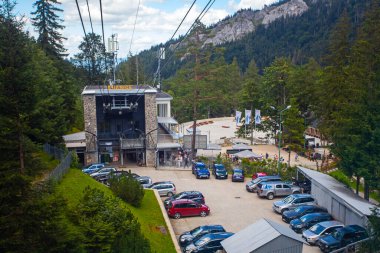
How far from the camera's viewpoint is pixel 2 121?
10977 mm

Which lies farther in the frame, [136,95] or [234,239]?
[136,95]

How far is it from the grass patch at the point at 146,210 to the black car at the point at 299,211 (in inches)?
289

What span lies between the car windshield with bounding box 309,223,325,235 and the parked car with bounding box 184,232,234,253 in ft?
16.2

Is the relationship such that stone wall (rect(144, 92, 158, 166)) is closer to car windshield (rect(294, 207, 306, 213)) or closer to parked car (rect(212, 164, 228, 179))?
parked car (rect(212, 164, 228, 179))

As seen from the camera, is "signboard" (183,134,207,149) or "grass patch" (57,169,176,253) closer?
"grass patch" (57,169,176,253)

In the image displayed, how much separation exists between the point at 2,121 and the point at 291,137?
31.9 metres

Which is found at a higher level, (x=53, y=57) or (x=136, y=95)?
(x=53, y=57)

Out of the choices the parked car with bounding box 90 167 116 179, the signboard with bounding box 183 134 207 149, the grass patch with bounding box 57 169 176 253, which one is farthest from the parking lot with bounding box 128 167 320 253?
the signboard with bounding box 183 134 207 149

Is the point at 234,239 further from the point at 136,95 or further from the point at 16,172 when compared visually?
the point at 136,95

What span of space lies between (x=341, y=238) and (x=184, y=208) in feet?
29.8

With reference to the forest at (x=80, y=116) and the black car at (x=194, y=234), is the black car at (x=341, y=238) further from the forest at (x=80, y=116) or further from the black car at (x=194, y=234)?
the black car at (x=194, y=234)

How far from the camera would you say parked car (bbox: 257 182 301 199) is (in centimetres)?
2811

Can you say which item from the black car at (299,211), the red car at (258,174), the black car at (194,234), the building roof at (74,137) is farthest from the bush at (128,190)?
the building roof at (74,137)

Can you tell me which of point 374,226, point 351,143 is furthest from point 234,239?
point 351,143
